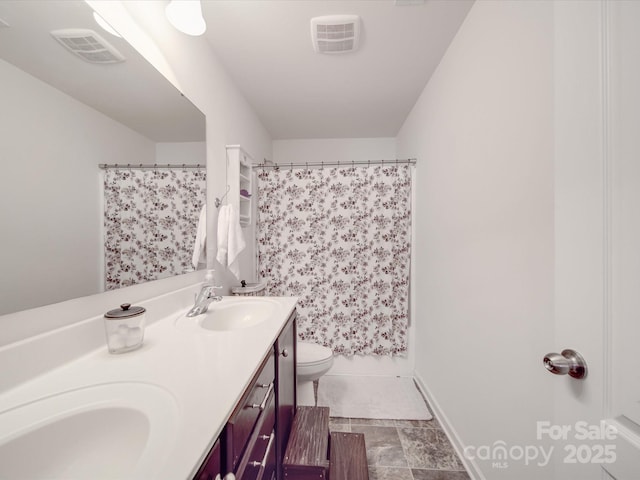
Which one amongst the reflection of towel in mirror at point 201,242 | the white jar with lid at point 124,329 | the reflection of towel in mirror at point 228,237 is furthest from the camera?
the reflection of towel in mirror at point 228,237

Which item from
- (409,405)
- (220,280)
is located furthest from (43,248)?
(409,405)

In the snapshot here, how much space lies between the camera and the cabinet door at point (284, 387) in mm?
956

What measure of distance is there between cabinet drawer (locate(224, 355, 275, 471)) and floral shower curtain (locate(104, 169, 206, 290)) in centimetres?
63

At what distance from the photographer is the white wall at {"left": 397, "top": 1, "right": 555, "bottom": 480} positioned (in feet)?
2.79

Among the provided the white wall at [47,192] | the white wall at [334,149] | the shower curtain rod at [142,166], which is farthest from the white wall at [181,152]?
the white wall at [334,149]

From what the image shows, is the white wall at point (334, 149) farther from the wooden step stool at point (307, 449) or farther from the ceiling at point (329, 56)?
the wooden step stool at point (307, 449)

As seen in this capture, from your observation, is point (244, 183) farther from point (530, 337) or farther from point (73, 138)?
point (530, 337)

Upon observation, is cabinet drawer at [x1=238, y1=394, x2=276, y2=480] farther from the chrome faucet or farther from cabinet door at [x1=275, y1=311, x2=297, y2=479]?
the chrome faucet

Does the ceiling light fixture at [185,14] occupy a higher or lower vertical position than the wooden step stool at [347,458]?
higher

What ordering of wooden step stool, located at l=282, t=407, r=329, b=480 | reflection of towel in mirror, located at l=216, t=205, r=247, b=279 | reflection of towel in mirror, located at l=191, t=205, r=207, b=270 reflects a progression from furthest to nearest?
1. reflection of towel in mirror, located at l=216, t=205, r=247, b=279
2. reflection of towel in mirror, located at l=191, t=205, r=207, b=270
3. wooden step stool, located at l=282, t=407, r=329, b=480

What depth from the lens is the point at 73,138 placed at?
28.5 inches

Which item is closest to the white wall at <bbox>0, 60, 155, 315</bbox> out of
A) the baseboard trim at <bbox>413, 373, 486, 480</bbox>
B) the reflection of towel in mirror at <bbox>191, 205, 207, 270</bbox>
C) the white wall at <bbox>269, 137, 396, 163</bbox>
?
the reflection of towel in mirror at <bbox>191, 205, 207, 270</bbox>

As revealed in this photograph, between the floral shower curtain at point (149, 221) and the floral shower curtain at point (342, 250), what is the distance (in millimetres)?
966

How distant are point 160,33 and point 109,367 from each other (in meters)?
1.36
